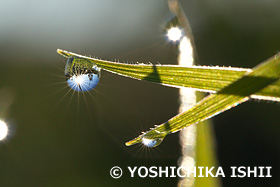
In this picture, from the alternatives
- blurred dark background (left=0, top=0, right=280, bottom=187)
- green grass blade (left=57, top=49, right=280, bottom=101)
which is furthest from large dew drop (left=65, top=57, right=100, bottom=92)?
blurred dark background (left=0, top=0, right=280, bottom=187)

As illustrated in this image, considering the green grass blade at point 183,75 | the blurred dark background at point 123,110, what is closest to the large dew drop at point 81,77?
the green grass blade at point 183,75

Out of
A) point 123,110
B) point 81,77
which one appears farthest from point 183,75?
point 123,110

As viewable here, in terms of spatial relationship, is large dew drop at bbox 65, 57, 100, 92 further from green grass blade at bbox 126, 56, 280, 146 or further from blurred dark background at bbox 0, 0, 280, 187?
blurred dark background at bbox 0, 0, 280, 187

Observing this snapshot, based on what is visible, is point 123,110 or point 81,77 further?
point 123,110

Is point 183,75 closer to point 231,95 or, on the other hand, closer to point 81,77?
point 231,95

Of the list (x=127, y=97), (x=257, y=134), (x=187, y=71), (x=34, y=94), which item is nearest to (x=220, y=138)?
(x=257, y=134)

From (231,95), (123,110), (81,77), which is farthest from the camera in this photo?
(123,110)

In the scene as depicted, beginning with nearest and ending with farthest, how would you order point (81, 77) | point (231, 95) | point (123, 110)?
1. point (231, 95)
2. point (81, 77)
3. point (123, 110)
